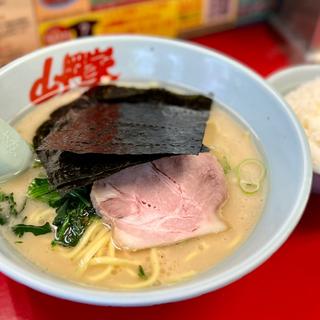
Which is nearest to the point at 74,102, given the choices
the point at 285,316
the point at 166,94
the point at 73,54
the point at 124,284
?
the point at 73,54

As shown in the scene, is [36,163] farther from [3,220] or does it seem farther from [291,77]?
[291,77]

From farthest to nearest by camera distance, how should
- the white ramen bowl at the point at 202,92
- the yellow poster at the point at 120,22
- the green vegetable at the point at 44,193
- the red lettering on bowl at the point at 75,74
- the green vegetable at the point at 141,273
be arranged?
the yellow poster at the point at 120,22 → the red lettering on bowl at the point at 75,74 → the green vegetable at the point at 44,193 → the green vegetable at the point at 141,273 → the white ramen bowl at the point at 202,92

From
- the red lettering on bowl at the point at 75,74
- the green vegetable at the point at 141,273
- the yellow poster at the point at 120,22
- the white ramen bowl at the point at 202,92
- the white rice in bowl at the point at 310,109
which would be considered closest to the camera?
the white ramen bowl at the point at 202,92

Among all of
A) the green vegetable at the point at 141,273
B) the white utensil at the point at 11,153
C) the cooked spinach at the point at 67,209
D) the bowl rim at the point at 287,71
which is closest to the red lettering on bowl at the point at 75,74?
the white utensil at the point at 11,153

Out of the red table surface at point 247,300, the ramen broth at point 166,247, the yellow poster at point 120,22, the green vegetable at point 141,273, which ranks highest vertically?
the yellow poster at point 120,22

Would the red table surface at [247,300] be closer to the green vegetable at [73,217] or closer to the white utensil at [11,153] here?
the green vegetable at [73,217]

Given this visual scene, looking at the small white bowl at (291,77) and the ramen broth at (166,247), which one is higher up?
the small white bowl at (291,77)

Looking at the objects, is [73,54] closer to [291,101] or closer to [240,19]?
[291,101]
